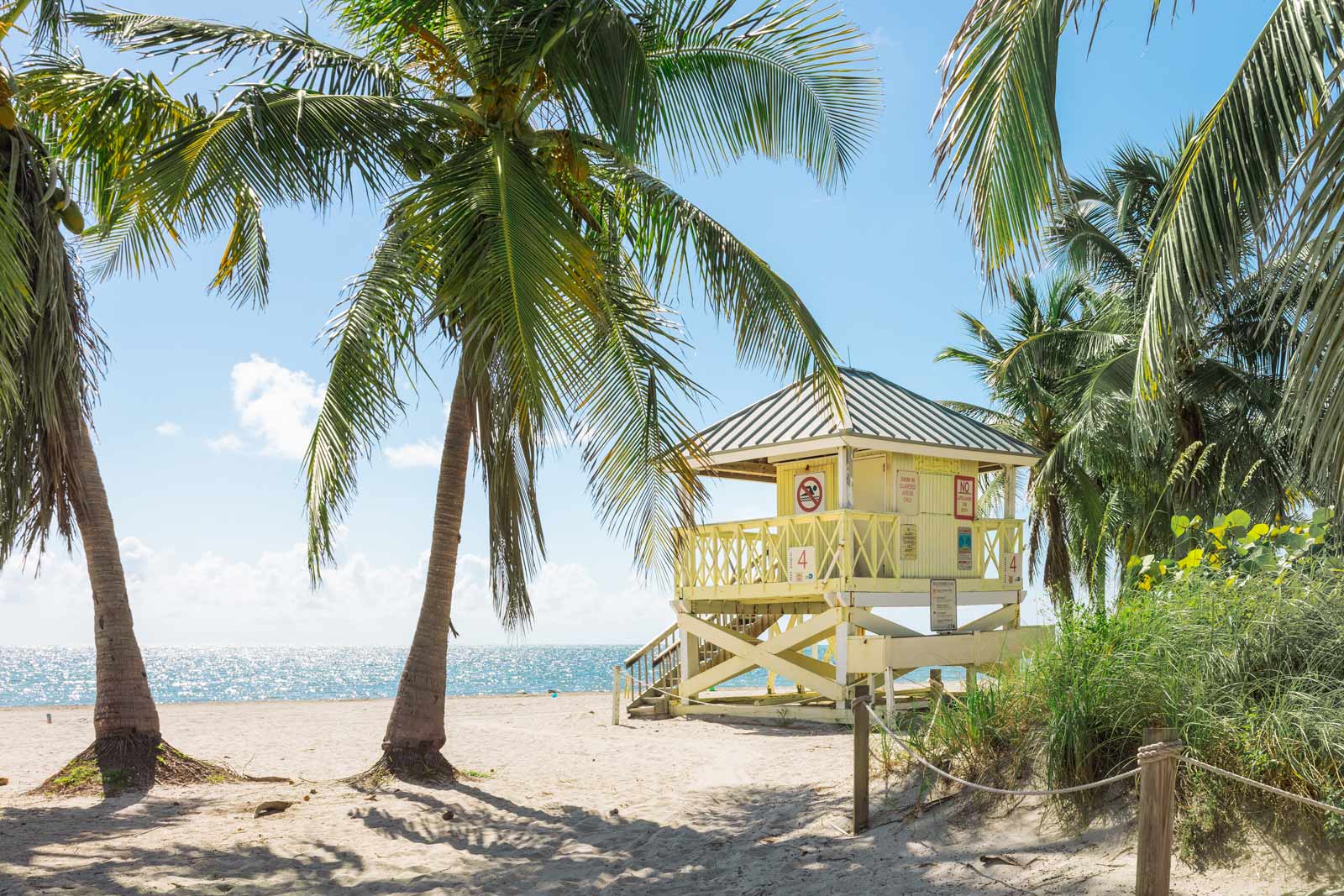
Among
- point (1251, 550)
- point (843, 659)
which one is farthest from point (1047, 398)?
point (1251, 550)

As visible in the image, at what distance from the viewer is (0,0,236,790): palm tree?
909cm

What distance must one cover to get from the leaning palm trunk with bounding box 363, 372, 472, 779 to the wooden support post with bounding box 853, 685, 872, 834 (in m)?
4.95

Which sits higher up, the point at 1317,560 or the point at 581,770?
the point at 1317,560

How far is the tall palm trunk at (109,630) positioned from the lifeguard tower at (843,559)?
7.69 m

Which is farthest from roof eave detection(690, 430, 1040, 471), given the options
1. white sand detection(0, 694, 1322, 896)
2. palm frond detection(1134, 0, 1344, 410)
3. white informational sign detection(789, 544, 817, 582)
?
palm frond detection(1134, 0, 1344, 410)

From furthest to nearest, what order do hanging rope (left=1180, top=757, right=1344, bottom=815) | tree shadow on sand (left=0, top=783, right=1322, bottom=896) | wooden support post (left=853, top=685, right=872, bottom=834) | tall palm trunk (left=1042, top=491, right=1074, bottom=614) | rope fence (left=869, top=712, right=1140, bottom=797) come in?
tall palm trunk (left=1042, top=491, right=1074, bottom=614) → wooden support post (left=853, top=685, right=872, bottom=834) → tree shadow on sand (left=0, top=783, right=1322, bottom=896) → rope fence (left=869, top=712, right=1140, bottom=797) → hanging rope (left=1180, top=757, right=1344, bottom=815)

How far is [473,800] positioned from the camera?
34.8ft

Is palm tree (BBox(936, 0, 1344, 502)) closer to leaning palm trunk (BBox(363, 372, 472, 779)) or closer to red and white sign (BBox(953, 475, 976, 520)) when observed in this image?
leaning palm trunk (BBox(363, 372, 472, 779))

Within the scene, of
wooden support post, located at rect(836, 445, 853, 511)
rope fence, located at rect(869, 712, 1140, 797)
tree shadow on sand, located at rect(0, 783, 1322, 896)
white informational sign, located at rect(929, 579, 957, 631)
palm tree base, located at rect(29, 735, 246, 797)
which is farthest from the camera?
white informational sign, located at rect(929, 579, 957, 631)

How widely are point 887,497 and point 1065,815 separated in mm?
10150

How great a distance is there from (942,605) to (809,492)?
8.85 feet

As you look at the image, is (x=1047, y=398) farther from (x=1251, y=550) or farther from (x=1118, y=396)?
(x=1251, y=550)

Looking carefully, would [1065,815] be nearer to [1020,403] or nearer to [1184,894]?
[1184,894]

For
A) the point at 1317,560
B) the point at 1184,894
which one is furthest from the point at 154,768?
the point at 1317,560
